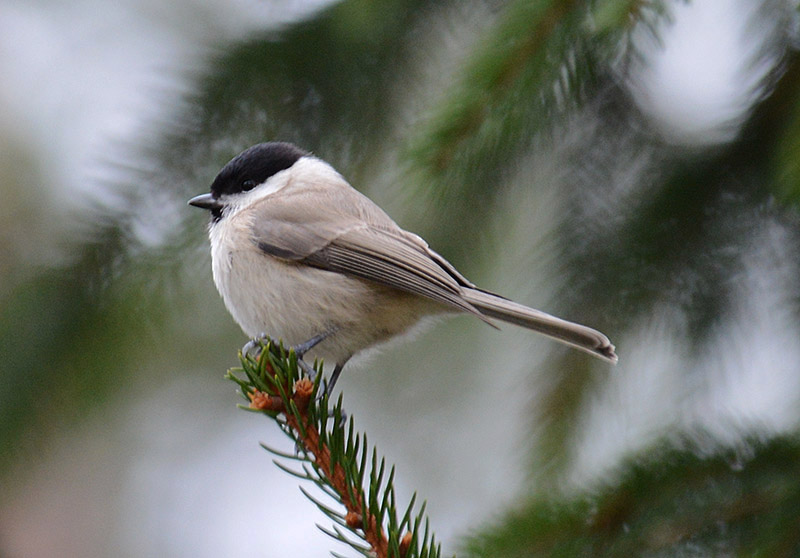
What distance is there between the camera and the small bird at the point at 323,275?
80.3 inches

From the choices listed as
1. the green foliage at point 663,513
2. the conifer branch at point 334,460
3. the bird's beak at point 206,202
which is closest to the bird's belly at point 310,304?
the bird's beak at point 206,202

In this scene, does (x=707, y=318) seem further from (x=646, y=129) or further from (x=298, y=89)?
(x=298, y=89)

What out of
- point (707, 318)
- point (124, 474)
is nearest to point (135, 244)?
point (707, 318)

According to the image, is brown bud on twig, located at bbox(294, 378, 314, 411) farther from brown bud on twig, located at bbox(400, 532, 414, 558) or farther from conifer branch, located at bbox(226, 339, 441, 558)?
brown bud on twig, located at bbox(400, 532, 414, 558)

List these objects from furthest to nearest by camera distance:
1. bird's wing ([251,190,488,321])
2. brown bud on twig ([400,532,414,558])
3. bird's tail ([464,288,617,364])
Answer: bird's wing ([251,190,488,321])
bird's tail ([464,288,617,364])
brown bud on twig ([400,532,414,558])

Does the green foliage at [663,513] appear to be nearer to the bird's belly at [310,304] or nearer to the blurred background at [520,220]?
the blurred background at [520,220]

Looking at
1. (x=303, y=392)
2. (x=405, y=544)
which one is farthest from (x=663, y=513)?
(x=303, y=392)

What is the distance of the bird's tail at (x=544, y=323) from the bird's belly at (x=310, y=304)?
0.22 metres

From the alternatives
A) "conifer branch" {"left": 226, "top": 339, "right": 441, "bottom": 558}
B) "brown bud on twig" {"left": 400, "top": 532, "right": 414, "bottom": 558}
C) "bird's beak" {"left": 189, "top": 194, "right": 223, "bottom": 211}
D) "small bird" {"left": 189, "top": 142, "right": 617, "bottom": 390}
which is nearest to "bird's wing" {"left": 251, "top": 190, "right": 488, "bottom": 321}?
"small bird" {"left": 189, "top": 142, "right": 617, "bottom": 390}

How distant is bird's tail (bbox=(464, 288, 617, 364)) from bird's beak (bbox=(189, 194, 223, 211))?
735 mm

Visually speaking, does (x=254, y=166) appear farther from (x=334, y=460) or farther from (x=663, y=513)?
(x=663, y=513)

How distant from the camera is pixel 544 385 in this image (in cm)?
209

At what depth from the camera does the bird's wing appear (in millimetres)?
1994

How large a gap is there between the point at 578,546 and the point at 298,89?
1285 millimetres
